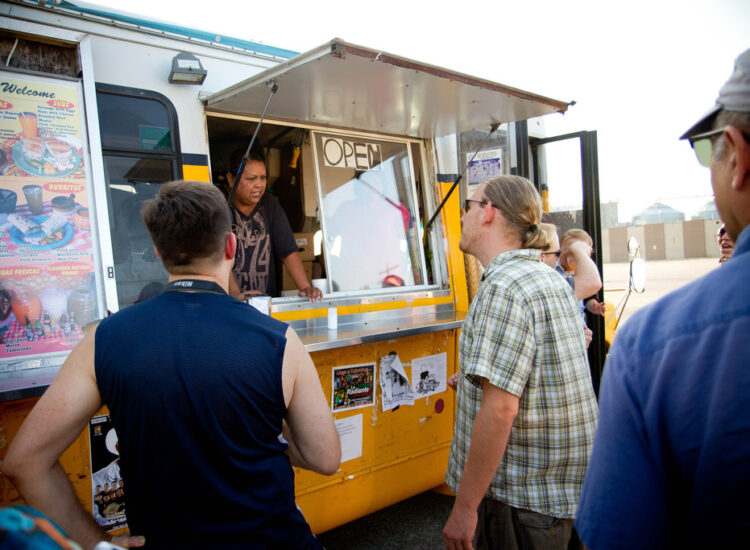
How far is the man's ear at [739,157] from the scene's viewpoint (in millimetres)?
703

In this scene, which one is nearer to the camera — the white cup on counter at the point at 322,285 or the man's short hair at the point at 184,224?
the man's short hair at the point at 184,224

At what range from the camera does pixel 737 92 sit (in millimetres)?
712

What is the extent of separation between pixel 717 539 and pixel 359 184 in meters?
3.90

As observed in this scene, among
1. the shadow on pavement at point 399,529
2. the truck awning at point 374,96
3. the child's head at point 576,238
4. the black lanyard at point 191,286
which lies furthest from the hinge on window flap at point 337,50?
the shadow on pavement at point 399,529

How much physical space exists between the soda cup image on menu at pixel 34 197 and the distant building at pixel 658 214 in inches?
1953

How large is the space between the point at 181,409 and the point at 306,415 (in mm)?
386

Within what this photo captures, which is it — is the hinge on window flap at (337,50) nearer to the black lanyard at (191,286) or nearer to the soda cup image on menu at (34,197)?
the black lanyard at (191,286)

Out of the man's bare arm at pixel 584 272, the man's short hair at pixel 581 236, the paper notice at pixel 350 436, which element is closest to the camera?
the paper notice at pixel 350 436

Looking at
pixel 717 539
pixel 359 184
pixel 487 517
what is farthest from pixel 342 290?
pixel 717 539

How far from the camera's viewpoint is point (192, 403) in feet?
4.13

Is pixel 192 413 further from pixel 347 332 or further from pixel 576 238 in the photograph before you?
pixel 576 238

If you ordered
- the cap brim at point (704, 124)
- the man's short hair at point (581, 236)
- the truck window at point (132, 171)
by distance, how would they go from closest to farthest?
the cap brim at point (704, 124) → the truck window at point (132, 171) → the man's short hair at point (581, 236)

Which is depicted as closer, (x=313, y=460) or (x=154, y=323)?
(x=154, y=323)

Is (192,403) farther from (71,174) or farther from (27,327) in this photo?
(71,174)
